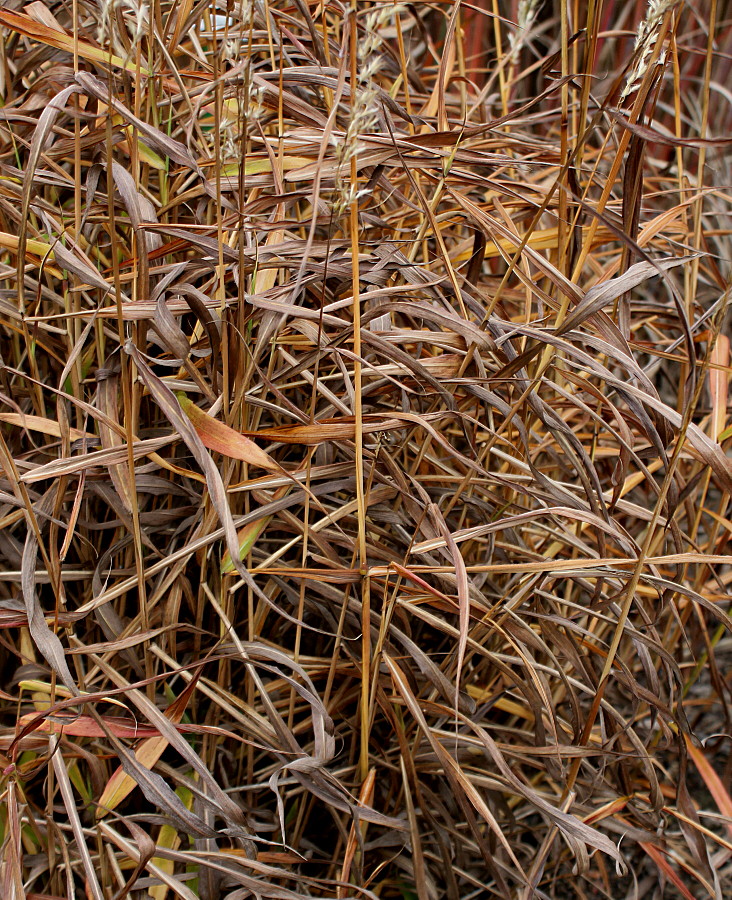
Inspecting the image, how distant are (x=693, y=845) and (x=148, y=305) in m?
0.59

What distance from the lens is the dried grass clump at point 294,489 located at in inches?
20.6

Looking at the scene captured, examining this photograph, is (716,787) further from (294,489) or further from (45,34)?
(45,34)

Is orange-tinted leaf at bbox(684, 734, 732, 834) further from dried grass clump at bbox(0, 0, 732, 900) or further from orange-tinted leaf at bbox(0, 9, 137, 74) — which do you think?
orange-tinted leaf at bbox(0, 9, 137, 74)

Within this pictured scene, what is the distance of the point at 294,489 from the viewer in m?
0.61

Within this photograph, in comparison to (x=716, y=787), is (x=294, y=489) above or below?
above

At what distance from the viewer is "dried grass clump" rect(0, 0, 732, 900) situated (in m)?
0.52

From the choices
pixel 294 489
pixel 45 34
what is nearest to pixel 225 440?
pixel 294 489

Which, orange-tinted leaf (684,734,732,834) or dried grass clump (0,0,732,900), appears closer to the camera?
dried grass clump (0,0,732,900)

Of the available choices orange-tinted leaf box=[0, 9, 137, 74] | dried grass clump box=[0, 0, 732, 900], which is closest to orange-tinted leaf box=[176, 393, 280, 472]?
dried grass clump box=[0, 0, 732, 900]

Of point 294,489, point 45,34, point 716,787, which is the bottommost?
point 716,787

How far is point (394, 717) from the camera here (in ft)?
1.86

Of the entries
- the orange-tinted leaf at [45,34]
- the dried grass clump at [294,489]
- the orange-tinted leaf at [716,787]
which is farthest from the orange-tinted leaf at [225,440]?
the orange-tinted leaf at [716,787]

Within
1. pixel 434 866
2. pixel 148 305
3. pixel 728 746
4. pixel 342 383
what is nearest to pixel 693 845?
Result: pixel 434 866

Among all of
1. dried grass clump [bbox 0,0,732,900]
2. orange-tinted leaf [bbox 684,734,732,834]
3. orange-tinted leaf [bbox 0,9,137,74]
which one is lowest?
orange-tinted leaf [bbox 684,734,732,834]
